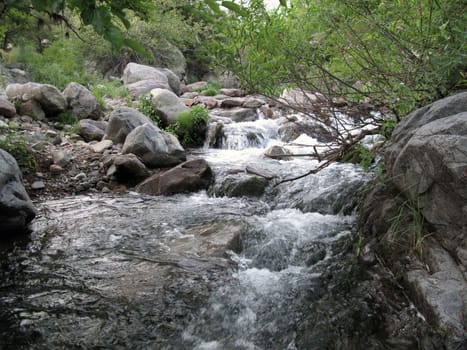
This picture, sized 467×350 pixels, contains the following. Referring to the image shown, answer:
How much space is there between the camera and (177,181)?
21.9 feet

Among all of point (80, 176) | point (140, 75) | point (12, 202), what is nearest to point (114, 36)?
point (12, 202)

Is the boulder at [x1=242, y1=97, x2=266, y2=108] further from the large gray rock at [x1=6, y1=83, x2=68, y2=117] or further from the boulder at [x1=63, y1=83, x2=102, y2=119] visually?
the large gray rock at [x1=6, y1=83, x2=68, y2=117]

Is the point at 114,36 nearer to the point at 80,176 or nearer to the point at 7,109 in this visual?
the point at 80,176

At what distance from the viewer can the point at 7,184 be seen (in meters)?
4.65

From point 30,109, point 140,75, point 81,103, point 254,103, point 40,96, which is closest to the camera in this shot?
point 30,109

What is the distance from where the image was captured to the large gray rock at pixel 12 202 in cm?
454

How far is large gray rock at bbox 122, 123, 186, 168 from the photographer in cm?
742

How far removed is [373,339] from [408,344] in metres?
0.25

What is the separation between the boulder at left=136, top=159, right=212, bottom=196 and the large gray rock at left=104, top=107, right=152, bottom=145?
1851 millimetres

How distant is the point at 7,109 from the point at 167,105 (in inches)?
154

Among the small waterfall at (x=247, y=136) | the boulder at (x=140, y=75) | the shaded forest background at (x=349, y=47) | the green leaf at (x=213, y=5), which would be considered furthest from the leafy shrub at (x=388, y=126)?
the boulder at (x=140, y=75)

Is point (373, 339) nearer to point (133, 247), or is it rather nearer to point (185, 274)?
point (185, 274)

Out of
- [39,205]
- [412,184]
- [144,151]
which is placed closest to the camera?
[412,184]

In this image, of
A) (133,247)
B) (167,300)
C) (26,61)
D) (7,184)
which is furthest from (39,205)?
(26,61)
